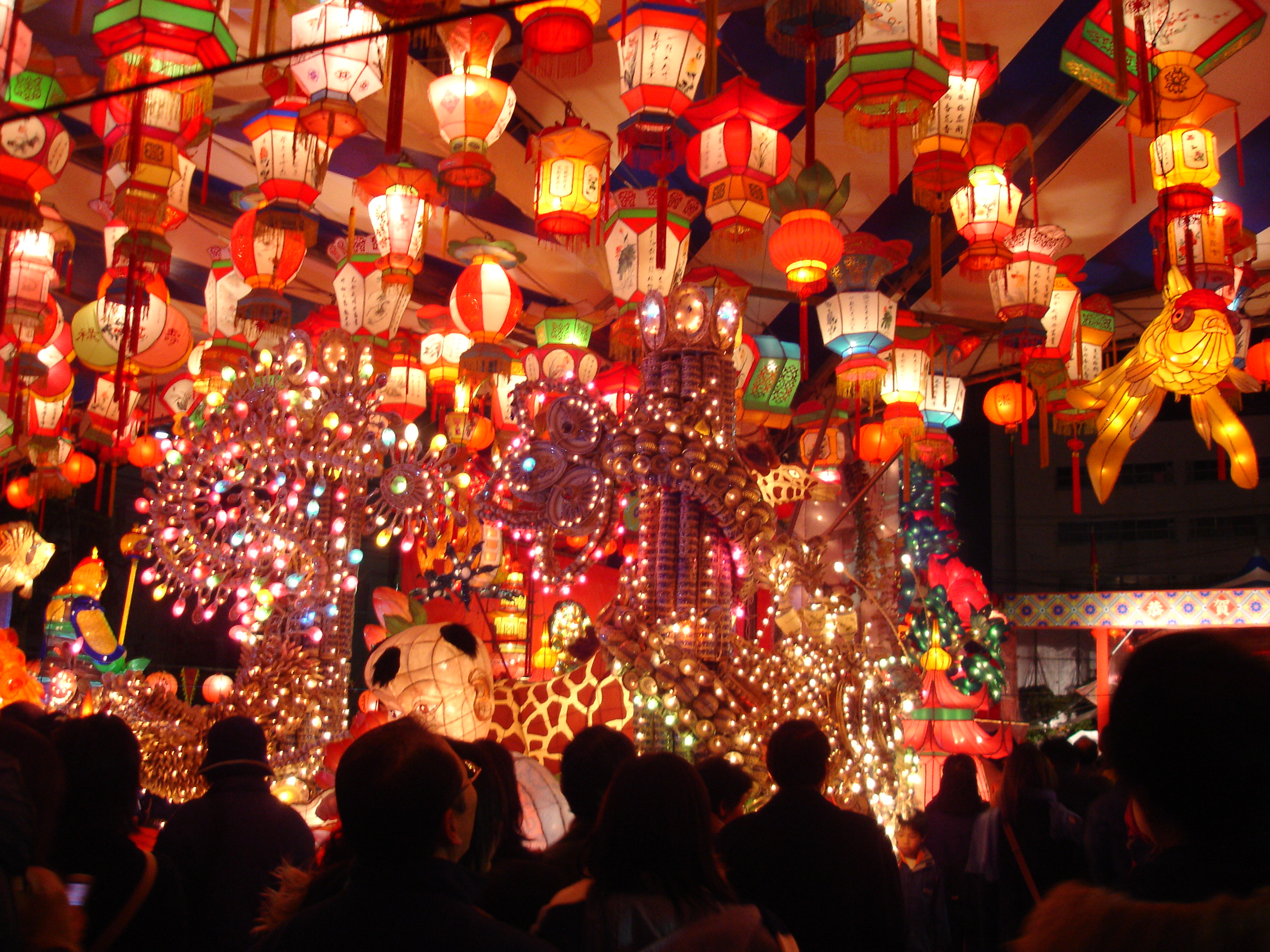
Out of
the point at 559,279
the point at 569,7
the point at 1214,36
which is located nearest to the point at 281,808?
the point at 569,7

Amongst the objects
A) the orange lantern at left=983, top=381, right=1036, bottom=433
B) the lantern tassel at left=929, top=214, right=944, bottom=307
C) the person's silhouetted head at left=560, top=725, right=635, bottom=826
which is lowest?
the person's silhouetted head at left=560, top=725, right=635, bottom=826

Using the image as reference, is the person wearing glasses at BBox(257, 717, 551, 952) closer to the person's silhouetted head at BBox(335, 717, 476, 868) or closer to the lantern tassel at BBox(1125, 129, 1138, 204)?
the person's silhouetted head at BBox(335, 717, 476, 868)

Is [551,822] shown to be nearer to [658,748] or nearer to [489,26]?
[658,748]

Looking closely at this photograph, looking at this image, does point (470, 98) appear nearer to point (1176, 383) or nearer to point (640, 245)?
point (640, 245)

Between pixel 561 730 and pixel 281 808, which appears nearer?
pixel 281 808

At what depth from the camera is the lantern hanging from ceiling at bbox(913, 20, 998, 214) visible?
11.5 feet

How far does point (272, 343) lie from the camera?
18.0 feet

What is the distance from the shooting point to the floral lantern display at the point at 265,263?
436 cm

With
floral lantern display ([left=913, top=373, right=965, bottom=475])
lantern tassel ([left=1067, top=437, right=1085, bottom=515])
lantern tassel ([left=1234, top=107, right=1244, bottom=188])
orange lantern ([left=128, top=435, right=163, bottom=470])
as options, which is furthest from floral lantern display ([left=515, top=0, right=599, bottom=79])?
orange lantern ([left=128, top=435, right=163, bottom=470])

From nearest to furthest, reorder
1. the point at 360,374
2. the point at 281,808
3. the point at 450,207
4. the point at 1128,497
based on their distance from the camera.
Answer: the point at 281,808
the point at 360,374
the point at 450,207
the point at 1128,497

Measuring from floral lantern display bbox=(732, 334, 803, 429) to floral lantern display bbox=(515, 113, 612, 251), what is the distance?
1682mm

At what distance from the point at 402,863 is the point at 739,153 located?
3138 mm

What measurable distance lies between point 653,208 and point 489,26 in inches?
42.7

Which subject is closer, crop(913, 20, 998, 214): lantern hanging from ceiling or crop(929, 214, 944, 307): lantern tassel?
crop(929, 214, 944, 307): lantern tassel
